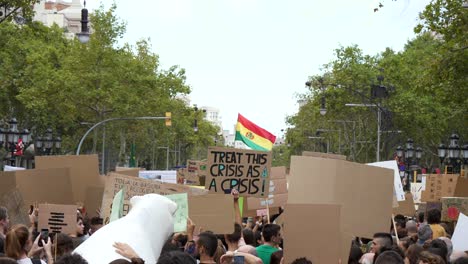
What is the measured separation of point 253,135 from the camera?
2519 centimetres

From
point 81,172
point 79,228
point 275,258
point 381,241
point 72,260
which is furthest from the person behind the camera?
point 81,172

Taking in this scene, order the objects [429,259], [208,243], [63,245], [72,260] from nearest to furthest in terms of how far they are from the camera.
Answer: [72,260] → [429,259] → [208,243] → [63,245]

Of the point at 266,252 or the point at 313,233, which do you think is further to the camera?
the point at 313,233

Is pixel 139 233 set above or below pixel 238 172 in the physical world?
below

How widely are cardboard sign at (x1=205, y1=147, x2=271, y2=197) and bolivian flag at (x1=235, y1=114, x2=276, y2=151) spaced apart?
839 cm

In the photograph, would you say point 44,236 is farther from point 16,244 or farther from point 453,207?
point 453,207

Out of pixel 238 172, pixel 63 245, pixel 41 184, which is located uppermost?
pixel 238 172

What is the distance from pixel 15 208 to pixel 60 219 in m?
1.00

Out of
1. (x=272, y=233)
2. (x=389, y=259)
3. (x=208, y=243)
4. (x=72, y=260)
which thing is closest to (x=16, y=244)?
(x=208, y=243)

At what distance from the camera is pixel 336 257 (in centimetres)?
1286

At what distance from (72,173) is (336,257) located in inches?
256

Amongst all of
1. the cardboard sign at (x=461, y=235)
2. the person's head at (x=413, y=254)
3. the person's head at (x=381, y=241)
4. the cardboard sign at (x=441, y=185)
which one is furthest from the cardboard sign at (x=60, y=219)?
the cardboard sign at (x=441, y=185)

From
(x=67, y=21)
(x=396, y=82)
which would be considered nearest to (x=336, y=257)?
(x=396, y=82)

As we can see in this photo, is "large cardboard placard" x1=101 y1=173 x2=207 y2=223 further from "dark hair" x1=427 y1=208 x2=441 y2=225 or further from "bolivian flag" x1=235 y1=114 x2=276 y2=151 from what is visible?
"bolivian flag" x1=235 y1=114 x2=276 y2=151
